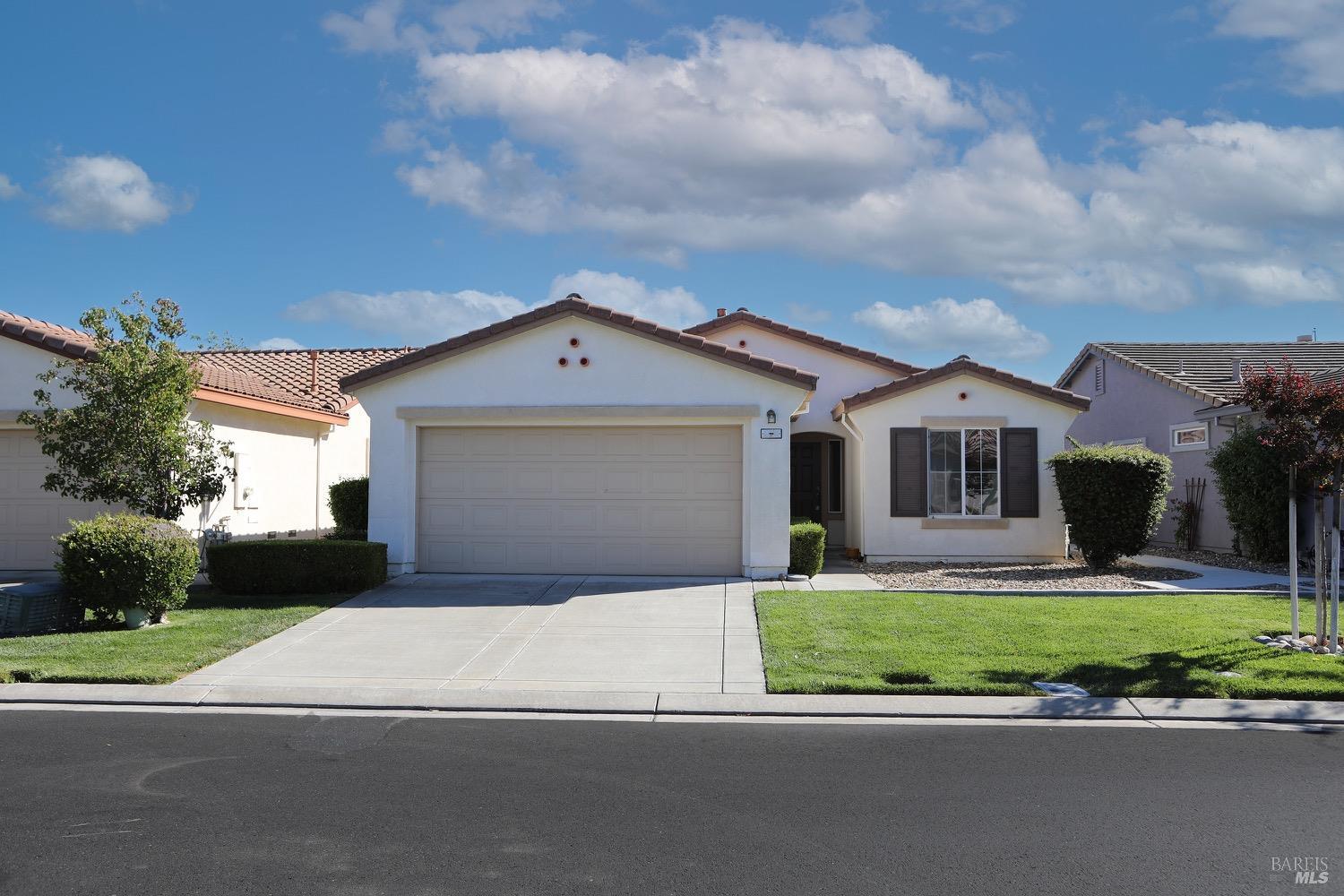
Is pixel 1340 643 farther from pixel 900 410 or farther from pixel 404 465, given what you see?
pixel 404 465

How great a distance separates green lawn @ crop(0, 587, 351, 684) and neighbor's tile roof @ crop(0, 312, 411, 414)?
366cm

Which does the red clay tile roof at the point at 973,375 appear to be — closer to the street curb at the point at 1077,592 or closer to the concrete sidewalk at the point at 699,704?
the street curb at the point at 1077,592

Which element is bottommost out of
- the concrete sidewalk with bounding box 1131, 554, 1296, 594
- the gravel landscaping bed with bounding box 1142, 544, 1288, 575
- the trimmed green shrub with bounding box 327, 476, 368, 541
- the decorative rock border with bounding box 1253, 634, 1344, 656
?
the decorative rock border with bounding box 1253, 634, 1344, 656

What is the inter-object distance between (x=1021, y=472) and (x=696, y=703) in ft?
33.8

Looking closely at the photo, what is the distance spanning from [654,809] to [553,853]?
0.80 meters

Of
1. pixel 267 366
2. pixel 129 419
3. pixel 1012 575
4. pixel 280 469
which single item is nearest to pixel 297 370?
pixel 267 366

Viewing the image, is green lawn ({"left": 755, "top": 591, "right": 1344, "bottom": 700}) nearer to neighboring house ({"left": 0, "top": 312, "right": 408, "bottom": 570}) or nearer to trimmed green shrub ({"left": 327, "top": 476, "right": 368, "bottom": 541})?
trimmed green shrub ({"left": 327, "top": 476, "right": 368, "bottom": 541})

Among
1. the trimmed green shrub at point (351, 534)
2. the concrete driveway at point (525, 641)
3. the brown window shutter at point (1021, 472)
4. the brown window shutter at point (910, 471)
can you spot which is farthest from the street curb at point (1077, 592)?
the trimmed green shrub at point (351, 534)

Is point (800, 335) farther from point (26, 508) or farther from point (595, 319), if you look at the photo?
point (26, 508)

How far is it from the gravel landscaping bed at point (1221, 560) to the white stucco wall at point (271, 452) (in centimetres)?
1514

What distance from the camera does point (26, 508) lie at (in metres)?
14.8

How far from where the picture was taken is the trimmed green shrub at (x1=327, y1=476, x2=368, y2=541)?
653 inches

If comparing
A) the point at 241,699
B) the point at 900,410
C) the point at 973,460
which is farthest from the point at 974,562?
the point at 241,699

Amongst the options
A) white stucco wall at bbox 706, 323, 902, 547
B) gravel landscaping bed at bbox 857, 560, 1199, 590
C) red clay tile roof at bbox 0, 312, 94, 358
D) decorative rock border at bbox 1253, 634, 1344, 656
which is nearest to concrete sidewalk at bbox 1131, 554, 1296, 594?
gravel landscaping bed at bbox 857, 560, 1199, 590
